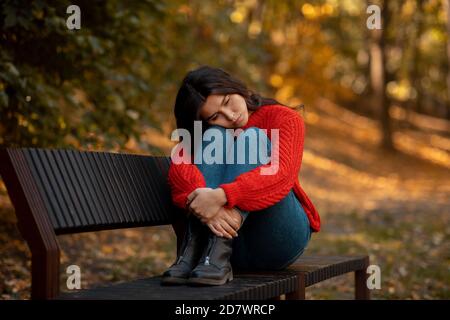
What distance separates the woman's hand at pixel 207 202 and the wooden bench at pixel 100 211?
1.00ft

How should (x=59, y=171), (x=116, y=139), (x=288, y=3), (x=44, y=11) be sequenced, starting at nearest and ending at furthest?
1. (x=59, y=171)
2. (x=44, y=11)
3. (x=116, y=139)
4. (x=288, y=3)

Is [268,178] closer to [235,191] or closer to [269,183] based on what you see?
[269,183]

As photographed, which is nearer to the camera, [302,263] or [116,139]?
[302,263]

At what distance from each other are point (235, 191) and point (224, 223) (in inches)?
5.5

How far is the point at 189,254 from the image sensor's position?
10.2 feet

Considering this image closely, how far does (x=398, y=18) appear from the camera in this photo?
23312 millimetres

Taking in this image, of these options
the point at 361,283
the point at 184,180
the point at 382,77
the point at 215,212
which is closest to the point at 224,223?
the point at 215,212

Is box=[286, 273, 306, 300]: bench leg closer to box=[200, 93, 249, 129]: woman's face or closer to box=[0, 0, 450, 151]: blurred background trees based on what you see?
box=[200, 93, 249, 129]: woman's face

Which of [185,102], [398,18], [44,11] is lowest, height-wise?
[185,102]

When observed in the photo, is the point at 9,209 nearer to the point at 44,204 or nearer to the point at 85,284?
the point at 85,284

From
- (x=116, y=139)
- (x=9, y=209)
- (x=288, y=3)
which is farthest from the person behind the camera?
(x=288, y=3)

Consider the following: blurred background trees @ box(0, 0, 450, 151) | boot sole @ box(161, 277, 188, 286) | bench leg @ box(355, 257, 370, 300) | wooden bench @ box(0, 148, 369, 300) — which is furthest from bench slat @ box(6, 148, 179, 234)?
blurred background trees @ box(0, 0, 450, 151)
